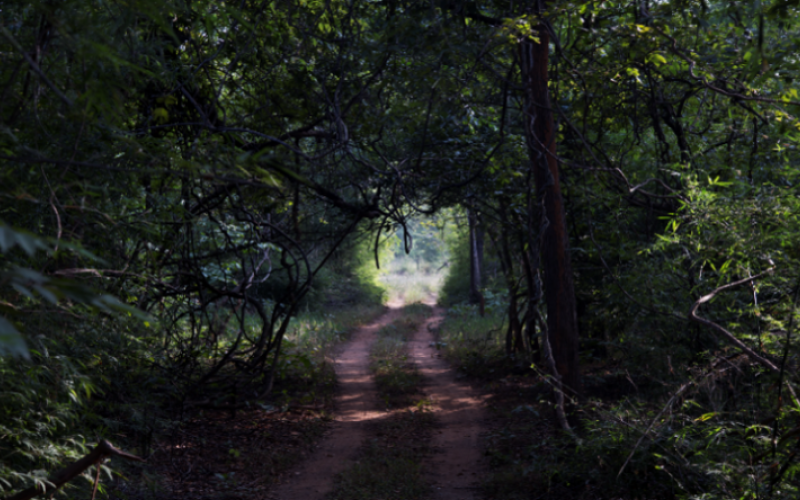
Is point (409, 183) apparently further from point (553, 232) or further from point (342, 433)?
point (342, 433)

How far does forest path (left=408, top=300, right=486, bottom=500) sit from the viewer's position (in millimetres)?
5340

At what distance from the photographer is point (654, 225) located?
24.3ft

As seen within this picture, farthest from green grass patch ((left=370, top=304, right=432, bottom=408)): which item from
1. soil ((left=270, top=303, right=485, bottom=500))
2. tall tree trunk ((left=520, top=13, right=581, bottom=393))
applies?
tall tree trunk ((left=520, top=13, right=581, bottom=393))

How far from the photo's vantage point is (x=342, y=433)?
705 cm

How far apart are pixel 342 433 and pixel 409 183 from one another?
3.46m

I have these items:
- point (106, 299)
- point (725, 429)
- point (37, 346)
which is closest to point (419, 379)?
point (725, 429)

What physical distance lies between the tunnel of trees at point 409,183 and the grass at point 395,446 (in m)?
1.67

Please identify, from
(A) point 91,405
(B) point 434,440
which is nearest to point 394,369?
(B) point 434,440

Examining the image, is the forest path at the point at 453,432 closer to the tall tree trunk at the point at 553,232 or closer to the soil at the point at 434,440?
the soil at the point at 434,440

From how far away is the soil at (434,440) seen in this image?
529 cm

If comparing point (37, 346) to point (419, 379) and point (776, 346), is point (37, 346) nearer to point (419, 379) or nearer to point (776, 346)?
point (776, 346)

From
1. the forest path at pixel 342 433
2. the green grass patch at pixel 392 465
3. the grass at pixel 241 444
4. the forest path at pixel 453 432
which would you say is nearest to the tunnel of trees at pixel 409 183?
the grass at pixel 241 444

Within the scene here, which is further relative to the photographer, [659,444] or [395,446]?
[395,446]

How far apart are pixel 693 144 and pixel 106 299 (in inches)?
254
